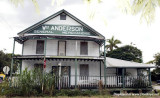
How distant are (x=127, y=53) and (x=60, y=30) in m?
31.5

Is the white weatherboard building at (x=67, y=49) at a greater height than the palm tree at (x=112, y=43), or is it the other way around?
the palm tree at (x=112, y=43)

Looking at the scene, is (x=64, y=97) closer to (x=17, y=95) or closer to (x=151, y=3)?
(x=17, y=95)

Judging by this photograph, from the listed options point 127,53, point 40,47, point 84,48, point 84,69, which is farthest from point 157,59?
point 40,47

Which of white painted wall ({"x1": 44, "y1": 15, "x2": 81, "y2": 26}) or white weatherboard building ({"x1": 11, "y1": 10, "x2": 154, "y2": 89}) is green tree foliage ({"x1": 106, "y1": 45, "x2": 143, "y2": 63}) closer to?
white weatherboard building ({"x1": 11, "y1": 10, "x2": 154, "y2": 89})

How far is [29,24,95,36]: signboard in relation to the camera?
16.5 metres

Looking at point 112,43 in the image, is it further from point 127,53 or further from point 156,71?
point 156,71

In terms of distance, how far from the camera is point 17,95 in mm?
12453

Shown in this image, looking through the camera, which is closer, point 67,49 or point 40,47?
point 40,47

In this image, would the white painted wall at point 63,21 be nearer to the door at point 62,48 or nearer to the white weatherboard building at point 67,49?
the white weatherboard building at point 67,49

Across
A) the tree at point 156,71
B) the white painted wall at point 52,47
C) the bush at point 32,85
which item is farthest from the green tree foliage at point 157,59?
the bush at point 32,85

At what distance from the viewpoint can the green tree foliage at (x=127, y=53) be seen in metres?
43.7

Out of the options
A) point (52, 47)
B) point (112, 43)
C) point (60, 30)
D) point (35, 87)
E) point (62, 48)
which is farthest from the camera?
point (112, 43)

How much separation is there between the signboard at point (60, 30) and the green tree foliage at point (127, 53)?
95.3 ft

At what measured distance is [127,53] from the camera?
43.5 metres
